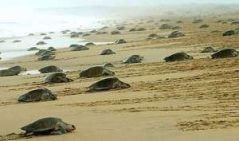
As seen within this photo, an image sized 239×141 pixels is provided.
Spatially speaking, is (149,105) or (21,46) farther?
(21,46)

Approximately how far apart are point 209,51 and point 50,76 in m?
7.31

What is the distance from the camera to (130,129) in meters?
9.84

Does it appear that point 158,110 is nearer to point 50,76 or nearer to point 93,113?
point 93,113

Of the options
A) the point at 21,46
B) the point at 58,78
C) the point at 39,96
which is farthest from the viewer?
the point at 21,46

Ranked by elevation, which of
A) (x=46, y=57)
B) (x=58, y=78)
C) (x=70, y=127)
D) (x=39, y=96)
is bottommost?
(x=70, y=127)

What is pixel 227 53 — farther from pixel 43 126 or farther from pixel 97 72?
pixel 43 126

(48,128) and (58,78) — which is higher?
(58,78)

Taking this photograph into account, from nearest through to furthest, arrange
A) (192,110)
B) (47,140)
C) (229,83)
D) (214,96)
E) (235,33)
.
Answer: (47,140)
(192,110)
(214,96)
(229,83)
(235,33)

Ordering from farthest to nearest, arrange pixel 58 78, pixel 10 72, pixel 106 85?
pixel 10 72
pixel 58 78
pixel 106 85

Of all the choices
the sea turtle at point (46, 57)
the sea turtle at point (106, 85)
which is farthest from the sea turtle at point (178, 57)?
the sea turtle at point (46, 57)

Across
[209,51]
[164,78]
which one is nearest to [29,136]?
[164,78]

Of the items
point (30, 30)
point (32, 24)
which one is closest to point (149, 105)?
point (30, 30)

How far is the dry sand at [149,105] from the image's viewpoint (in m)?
9.55

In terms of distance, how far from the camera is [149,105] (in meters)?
12.1
